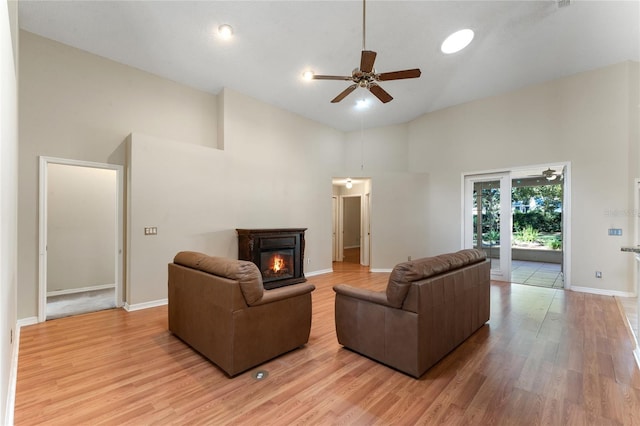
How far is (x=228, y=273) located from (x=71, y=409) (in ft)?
4.61

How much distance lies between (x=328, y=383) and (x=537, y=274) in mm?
7203

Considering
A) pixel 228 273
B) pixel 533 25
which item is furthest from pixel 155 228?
pixel 533 25

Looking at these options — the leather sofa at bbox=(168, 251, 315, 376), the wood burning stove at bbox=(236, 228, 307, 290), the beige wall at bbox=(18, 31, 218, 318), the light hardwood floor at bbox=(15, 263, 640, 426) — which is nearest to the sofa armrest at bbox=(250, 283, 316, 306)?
the leather sofa at bbox=(168, 251, 315, 376)

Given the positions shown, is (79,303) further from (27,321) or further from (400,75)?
(400,75)

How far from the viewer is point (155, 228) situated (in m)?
4.53

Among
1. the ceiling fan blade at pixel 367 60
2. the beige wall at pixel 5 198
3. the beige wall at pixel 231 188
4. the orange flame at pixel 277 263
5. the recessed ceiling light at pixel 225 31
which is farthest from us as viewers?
the orange flame at pixel 277 263

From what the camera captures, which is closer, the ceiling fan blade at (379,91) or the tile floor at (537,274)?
the ceiling fan blade at (379,91)

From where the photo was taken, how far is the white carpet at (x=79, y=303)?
14.0 feet

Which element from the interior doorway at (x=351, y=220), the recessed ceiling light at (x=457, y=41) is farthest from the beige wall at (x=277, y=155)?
the recessed ceiling light at (x=457, y=41)

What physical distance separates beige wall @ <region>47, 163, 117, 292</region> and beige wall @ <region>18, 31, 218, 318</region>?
126 cm

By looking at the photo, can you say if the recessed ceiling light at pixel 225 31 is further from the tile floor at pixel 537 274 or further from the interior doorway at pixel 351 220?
the tile floor at pixel 537 274

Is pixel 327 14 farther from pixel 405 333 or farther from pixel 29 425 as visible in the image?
pixel 29 425

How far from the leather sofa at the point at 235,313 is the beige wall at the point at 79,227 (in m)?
3.75

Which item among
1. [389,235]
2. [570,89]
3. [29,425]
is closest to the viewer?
[29,425]
